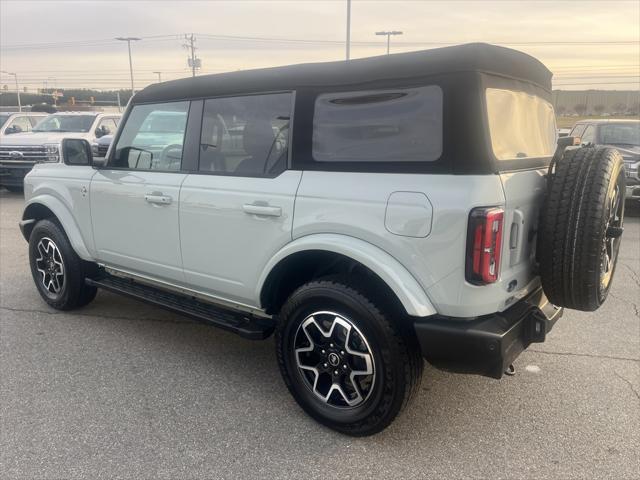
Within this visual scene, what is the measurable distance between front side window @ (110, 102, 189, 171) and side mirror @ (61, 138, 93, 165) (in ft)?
0.94

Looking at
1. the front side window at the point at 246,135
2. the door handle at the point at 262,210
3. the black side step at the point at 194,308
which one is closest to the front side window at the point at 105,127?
the black side step at the point at 194,308

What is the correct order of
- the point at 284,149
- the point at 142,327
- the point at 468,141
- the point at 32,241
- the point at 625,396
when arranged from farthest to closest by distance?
the point at 32,241
the point at 142,327
the point at 625,396
the point at 284,149
the point at 468,141

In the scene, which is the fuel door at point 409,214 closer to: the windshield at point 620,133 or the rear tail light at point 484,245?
the rear tail light at point 484,245

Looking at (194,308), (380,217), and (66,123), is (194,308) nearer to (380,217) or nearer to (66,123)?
(380,217)

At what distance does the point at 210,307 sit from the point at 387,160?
5.61ft

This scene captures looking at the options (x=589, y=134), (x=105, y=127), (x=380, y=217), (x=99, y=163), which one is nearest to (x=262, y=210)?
(x=380, y=217)

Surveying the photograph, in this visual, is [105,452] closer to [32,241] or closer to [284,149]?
[284,149]

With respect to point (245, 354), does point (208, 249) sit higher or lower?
higher

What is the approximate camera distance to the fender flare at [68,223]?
446 centimetres

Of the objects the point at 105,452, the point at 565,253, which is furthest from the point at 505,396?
the point at 105,452

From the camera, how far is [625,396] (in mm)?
3340

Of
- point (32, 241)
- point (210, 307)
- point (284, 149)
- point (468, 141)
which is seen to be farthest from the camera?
point (32, 241)

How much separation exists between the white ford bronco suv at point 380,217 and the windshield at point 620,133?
26.9 ft

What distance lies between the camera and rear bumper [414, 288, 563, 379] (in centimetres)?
249
